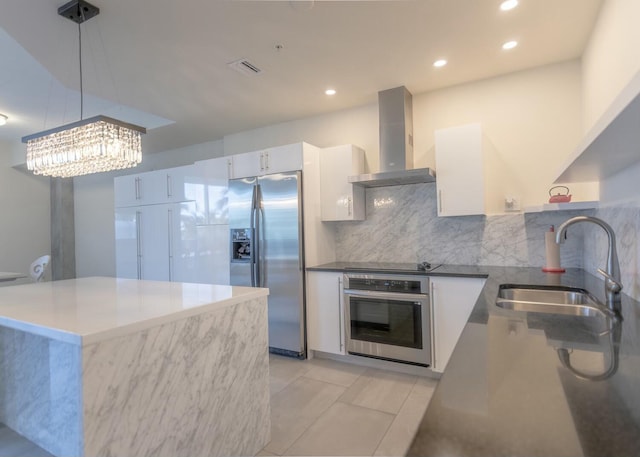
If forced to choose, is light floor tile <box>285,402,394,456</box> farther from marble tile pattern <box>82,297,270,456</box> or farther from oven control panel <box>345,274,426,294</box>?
oven control panel <box>345,274,426,294</box>

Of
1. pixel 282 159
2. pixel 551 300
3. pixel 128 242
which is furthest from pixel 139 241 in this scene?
pixel 551 300

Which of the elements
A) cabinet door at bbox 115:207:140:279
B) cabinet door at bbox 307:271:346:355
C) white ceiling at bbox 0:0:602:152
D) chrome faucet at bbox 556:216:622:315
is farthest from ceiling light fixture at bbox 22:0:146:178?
chrome faucet at bbox 556:216:622:315

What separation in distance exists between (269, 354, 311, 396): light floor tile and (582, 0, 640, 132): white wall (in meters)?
2.88

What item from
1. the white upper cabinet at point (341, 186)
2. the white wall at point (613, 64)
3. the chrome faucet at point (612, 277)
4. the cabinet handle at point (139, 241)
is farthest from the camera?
the cabinet handle at point (139, 241)

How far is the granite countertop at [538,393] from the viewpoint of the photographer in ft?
1.61

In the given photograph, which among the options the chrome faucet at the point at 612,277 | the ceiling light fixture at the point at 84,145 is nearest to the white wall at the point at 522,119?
the chrome faucet at the point at 612,277

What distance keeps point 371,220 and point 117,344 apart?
8.84 ft

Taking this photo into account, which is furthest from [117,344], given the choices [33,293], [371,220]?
[371,220]

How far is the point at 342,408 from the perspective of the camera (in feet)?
7.71

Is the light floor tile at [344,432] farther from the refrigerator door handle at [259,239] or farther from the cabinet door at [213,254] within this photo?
the cabinet door at [213,254]

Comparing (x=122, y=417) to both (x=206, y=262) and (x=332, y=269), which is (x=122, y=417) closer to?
(x=332, y=269)

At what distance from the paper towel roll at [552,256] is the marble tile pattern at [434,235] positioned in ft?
0.67

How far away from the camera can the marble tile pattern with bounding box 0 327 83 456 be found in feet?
4.08

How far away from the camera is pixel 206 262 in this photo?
394 centimetres
